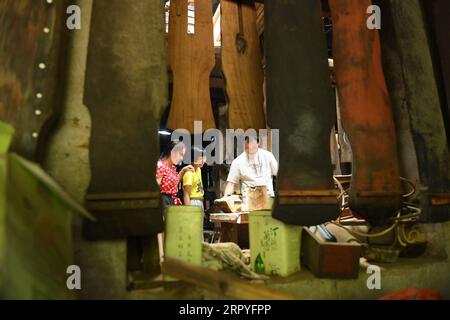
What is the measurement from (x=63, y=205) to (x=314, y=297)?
6.15 ft

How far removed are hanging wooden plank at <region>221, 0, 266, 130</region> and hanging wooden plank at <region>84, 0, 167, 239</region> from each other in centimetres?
79

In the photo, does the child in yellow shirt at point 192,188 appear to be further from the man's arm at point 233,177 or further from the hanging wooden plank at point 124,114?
the hanging wooden plank at point 124,114

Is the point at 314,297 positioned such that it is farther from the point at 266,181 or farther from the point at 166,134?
the point at 166,134

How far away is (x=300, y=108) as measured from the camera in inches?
105

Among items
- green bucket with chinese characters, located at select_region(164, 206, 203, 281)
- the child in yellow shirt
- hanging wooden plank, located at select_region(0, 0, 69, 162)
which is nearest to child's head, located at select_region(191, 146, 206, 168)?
the child in yellow shirt

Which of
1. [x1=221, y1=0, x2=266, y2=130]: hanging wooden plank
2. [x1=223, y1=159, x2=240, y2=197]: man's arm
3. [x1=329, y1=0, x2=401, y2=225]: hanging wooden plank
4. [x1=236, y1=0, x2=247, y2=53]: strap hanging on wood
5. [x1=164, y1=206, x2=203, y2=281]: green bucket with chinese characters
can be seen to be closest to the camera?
[x1=164, y1=206, x2=203, y2=281]: green bucket with chinese characters

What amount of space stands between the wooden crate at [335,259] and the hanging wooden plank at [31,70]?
84.5 inches

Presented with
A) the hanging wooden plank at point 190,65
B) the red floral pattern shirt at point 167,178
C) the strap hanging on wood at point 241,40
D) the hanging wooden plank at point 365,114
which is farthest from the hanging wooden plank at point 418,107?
the red floral pattern shirt at point 167,178

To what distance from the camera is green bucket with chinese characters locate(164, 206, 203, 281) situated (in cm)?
233

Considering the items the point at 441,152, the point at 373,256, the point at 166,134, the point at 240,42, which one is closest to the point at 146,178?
the point at 240,42

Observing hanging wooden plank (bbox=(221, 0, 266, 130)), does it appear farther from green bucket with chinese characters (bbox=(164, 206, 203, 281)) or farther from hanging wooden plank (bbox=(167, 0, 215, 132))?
green bucket with chinese characters (bbox=(164, 206, 203, 281))

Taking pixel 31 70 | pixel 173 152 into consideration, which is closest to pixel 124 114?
pixel 31 70

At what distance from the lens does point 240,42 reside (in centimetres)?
325

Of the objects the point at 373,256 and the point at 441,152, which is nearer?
the point at 373,256
